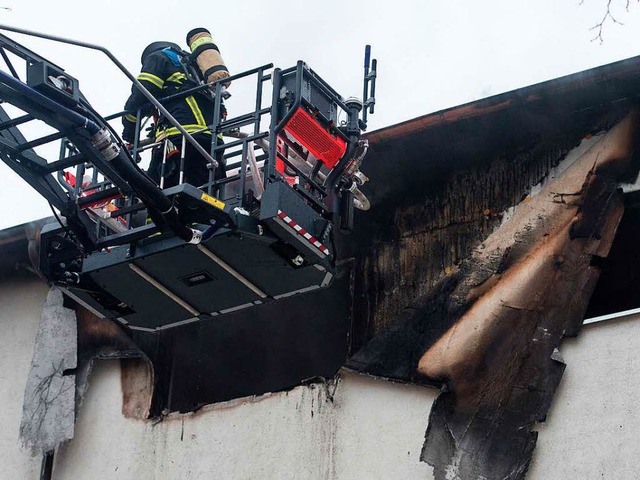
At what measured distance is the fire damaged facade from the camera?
8797 mm

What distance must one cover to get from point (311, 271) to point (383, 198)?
145 cm

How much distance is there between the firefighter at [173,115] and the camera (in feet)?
30.6

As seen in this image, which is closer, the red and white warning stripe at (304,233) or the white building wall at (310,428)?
the white building wall at (310,428)

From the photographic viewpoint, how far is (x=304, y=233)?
8805 millimetres

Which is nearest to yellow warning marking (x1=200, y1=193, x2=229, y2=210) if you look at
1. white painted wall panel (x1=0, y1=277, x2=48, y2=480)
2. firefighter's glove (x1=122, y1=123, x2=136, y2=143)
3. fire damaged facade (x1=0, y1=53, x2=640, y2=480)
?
firefighter's glove (x1=122, y1=123, x2=136, y2=143)

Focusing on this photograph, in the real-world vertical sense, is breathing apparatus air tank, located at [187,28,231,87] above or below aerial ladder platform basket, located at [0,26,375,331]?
above

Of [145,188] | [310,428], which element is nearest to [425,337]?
[310,428]

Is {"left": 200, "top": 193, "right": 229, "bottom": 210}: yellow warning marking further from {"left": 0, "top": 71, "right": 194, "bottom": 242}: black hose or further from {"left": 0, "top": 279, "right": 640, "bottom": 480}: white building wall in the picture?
{"left": 0, "top": 279, "right": 640, "bottom": 480}: white building wall

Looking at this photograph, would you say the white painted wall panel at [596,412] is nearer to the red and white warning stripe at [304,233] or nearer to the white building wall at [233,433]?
the white building wall at [233,433]

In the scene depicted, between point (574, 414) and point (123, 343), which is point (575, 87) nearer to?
point (574, 414)

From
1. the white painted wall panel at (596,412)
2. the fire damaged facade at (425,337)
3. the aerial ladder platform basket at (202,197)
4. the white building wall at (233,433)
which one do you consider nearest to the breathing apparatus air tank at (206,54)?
the aerial ladder platform basket at (202,197)

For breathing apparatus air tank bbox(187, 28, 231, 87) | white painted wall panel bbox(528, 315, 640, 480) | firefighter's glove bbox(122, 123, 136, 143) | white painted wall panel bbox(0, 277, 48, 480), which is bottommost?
white painted wall panel bbox(528, 315, 640, 480)

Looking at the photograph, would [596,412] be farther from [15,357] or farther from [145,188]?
[15,357]

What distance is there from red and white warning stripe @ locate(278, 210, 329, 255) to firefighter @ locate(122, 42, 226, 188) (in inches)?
30.9
